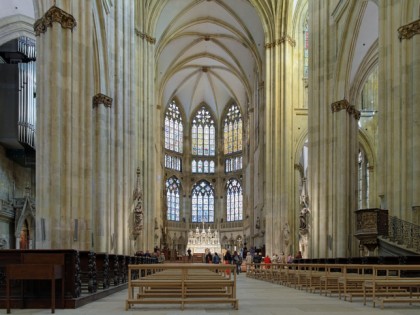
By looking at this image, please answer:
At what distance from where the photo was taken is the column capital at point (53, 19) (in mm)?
15680

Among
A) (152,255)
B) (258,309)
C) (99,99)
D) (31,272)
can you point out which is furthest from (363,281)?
(152,255)

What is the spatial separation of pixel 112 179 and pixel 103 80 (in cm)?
405

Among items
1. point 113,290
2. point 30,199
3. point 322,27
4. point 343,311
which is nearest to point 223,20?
point 322,27

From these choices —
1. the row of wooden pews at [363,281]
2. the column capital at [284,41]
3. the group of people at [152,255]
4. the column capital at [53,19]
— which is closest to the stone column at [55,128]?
the column capital at [53,19]

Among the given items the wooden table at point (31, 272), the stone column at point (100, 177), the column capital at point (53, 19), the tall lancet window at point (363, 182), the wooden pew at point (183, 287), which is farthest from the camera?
the tall lancet window at point (363, 182)

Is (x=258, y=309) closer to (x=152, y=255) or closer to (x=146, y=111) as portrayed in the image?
(x=152, y=255)

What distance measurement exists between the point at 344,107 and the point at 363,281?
16.4 meters

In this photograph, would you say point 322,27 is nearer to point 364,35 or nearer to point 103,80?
point 364,35

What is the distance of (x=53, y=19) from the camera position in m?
15.7

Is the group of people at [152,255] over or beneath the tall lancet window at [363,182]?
beneath

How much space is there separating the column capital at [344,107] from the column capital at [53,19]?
14142 mm

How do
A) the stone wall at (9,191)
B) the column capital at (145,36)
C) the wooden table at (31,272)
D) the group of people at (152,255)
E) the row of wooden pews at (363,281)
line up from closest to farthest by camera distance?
the wooden table at (31,272) < the row of wooden pews at (363,281) < the stone wall at (9,191) < the group of people at (152,255) < the column capital at (145,36)

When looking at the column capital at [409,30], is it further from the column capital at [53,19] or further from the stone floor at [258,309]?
the stone floor at [258,309]

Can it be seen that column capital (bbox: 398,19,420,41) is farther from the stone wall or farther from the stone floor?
the stone wall
